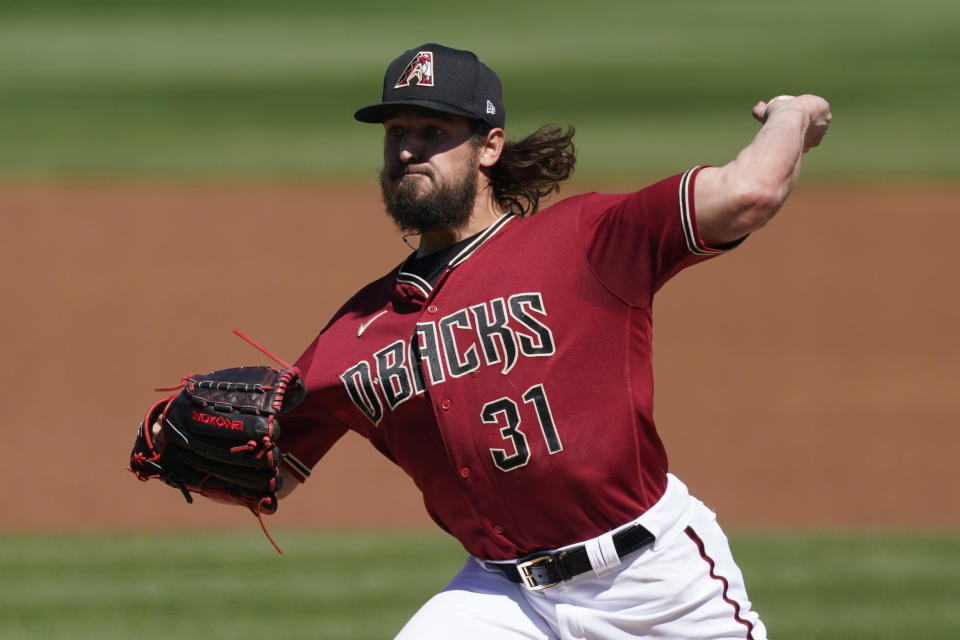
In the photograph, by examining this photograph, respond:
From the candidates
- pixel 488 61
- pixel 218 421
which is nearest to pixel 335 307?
pixel 488 61

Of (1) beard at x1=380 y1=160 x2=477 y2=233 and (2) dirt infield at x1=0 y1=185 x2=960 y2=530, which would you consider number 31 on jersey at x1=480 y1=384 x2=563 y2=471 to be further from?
(2) dirt infield at x1=0 y1=185 x2=960 y2=530

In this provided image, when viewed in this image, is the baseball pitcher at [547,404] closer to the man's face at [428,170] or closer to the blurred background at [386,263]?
the man's face at [428,170]

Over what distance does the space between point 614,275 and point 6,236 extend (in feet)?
32.2

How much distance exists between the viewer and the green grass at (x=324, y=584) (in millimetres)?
5906

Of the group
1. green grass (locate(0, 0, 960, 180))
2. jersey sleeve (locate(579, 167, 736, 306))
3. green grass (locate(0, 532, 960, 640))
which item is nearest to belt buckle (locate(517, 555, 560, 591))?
jersey sleeve (locate(579, 167, 736, 306))

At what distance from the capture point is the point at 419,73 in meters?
3.46

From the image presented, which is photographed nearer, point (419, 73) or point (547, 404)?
point (547, 404)

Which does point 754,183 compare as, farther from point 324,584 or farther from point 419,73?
point 324,584

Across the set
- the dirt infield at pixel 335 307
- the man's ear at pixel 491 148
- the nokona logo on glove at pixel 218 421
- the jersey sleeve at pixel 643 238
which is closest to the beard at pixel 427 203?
the man's ear at pixel 491 148

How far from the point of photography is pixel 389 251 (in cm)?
1167

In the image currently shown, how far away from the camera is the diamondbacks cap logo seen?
11.3 feet

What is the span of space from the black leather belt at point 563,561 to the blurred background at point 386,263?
2.77 meters

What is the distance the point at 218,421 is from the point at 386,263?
8305 mm

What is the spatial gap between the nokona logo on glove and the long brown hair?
3.52ft
